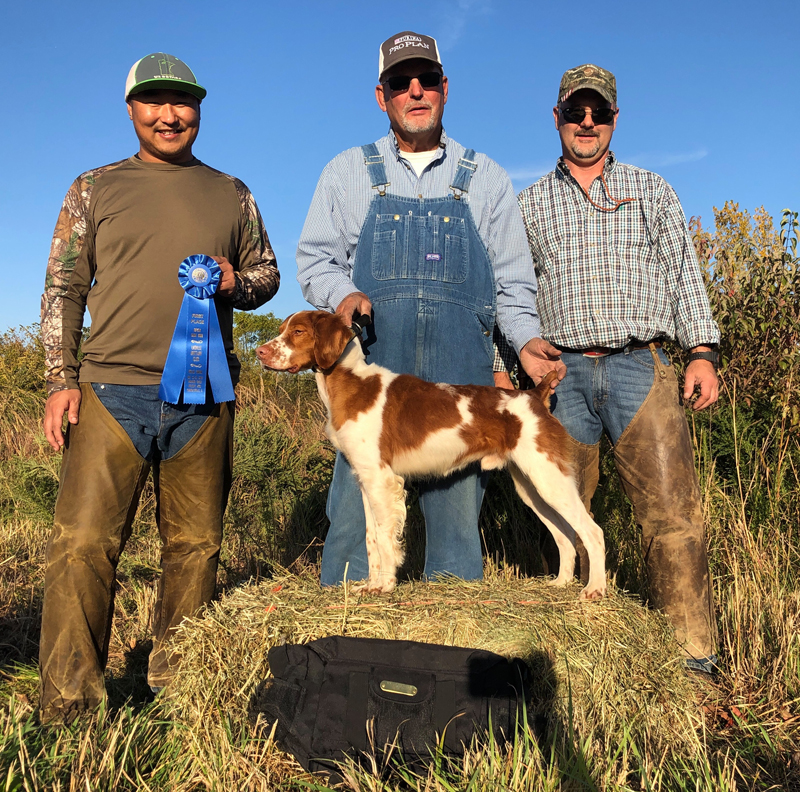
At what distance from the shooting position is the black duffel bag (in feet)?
8.68

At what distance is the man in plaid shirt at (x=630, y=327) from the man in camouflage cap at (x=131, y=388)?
1.74m

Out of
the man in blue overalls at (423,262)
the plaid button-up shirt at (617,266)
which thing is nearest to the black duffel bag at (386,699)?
the man in blue overalls at (423,262)

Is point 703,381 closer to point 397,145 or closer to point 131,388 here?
point 397,145

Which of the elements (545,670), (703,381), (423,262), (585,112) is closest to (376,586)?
(545,670)

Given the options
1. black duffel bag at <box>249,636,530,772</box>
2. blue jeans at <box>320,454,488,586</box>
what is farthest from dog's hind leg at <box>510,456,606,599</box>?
black duffel bag at <box>249,636,530,772</box>

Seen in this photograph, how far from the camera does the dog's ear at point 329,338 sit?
3938 millimetres

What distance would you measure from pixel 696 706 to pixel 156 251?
10.7 ft

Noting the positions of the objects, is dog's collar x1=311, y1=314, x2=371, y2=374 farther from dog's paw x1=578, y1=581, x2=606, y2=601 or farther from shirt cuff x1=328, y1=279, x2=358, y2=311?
dog's paw x1=578, y1=581, x2=606, y2=601

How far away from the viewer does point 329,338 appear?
397 centimetres

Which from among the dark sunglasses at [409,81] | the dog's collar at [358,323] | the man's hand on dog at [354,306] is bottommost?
the dog's collar at [358,323]

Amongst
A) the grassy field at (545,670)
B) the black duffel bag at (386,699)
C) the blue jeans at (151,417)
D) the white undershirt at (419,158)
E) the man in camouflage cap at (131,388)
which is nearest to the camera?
the grassy field at (545,670)

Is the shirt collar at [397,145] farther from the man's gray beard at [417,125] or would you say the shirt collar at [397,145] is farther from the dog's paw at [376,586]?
the dog's paw at [376,586]

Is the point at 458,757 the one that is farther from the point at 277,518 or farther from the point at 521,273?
the point at 277,518

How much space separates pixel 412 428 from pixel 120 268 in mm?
1727
